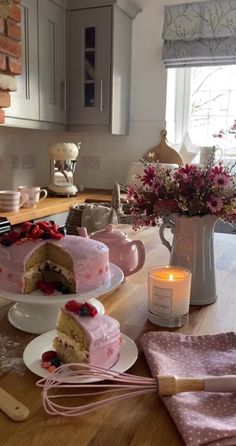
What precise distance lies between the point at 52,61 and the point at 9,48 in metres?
0.53

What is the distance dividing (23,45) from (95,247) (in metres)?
2.00

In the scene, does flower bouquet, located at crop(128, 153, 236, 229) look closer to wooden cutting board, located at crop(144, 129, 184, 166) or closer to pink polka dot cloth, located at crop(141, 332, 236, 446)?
pink polka dot cloth, located at crop(141, 332, 236, 446)

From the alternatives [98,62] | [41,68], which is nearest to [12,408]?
[41,68]

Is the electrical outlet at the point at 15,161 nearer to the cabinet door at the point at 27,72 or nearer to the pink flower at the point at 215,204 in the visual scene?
the cabinet door at the point at 27,72

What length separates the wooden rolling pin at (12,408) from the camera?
0.53 m

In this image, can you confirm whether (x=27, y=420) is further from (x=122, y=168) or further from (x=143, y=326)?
(x=122, y=168)

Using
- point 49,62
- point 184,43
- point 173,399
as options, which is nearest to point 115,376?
point 173,399

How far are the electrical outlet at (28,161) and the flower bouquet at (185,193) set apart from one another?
2.28m

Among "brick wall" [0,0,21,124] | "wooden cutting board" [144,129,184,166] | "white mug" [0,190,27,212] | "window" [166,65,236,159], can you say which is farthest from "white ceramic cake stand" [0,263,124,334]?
"window" [166,65,236,159]

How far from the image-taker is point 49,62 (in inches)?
106

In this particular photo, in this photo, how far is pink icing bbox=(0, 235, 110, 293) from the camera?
0.78 m

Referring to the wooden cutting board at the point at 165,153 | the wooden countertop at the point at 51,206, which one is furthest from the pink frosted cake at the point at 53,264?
the wooden cutting board at the point at 165,153

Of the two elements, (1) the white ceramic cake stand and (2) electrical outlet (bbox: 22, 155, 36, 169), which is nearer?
(1) the white ceramic cake stand

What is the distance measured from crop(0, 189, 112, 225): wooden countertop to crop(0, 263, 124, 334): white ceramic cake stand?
1.33 m
